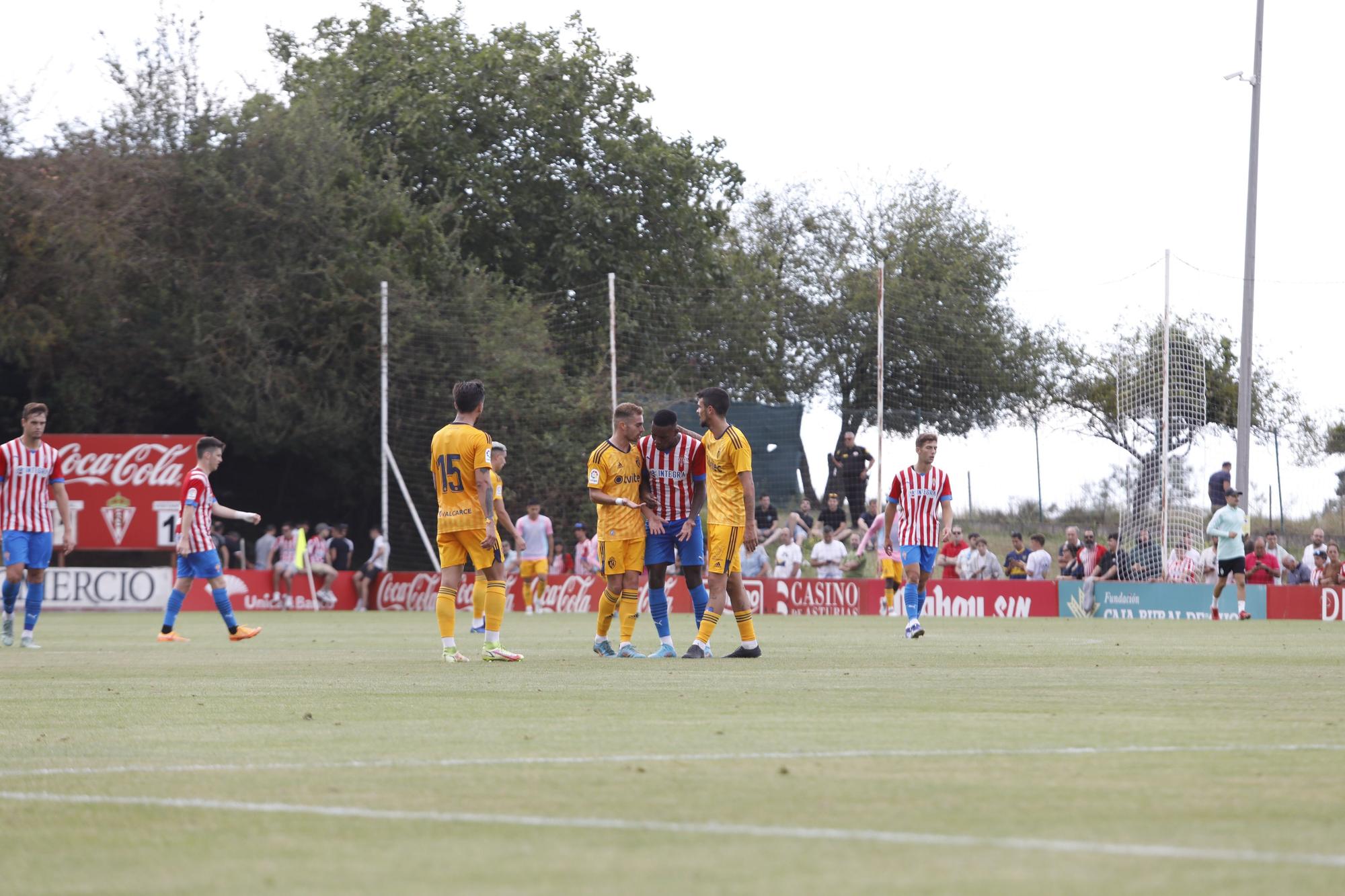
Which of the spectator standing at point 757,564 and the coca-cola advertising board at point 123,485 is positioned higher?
the coca-cola advertising board at point 123,485

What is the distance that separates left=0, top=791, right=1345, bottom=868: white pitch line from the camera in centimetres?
459

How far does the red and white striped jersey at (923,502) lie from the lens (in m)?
18.6

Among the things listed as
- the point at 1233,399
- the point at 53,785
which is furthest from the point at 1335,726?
the point at 1233,399

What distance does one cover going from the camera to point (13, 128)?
124ft

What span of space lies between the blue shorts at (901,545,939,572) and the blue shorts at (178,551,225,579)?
6913 mm

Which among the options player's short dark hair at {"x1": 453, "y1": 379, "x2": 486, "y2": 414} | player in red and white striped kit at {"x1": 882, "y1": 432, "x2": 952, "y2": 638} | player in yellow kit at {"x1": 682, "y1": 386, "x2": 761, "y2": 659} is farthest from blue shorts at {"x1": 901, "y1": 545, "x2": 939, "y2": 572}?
player's short dark hair at {"x1": 453, "y1": 379, "x2": 486, "y2": 414}

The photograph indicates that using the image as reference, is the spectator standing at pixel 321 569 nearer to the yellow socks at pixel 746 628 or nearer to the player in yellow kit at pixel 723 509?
the yellow socks at pixel 746 628

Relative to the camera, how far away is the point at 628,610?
14.8 metres

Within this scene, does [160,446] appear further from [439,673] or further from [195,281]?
[439,673]

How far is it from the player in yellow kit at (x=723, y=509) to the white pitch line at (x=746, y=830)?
28.4 feet

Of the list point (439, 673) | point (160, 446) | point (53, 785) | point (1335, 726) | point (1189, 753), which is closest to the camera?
point (53, 785)

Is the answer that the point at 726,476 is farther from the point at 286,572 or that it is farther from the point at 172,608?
the point at 286,572

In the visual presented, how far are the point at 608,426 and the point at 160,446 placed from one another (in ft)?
29.2

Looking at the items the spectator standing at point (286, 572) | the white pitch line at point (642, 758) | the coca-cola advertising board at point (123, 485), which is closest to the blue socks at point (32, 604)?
the white pitch line at point (642, 758)
